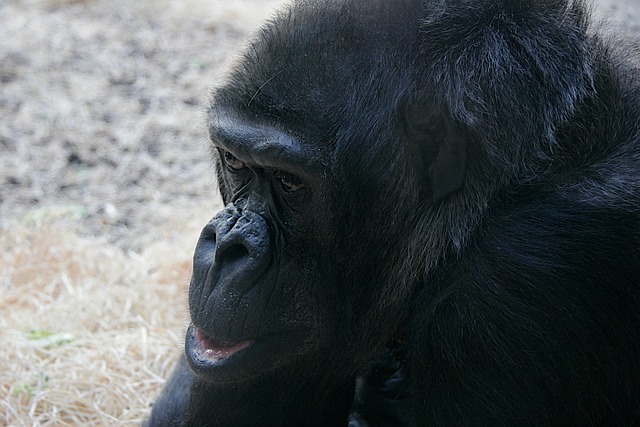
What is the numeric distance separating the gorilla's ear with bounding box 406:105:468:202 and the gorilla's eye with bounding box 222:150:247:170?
69 centimetres

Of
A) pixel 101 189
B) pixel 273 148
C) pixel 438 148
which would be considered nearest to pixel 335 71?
pixel 273 148

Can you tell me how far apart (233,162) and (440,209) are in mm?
855

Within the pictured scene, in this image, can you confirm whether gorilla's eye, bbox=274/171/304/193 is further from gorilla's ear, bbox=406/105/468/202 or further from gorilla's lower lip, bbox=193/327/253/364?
gorilla's lower lip, bbox=193/327/253/364

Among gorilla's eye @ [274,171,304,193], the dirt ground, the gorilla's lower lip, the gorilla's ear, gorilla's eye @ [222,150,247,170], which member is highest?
the gorilla's ear

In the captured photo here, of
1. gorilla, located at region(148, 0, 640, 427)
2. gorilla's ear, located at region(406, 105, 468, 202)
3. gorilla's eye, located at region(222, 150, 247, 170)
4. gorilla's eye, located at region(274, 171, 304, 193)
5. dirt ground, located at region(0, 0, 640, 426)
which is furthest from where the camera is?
dirt ground, located at region(0, 0, 640, 426)

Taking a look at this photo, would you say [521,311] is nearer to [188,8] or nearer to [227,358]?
[227,358]

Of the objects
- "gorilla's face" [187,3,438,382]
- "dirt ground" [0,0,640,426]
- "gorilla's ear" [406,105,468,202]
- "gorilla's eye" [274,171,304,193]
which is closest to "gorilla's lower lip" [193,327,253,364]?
"gorilla's face" [187,3,438,382]

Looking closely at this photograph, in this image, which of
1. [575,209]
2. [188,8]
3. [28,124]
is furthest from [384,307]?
[188,8]

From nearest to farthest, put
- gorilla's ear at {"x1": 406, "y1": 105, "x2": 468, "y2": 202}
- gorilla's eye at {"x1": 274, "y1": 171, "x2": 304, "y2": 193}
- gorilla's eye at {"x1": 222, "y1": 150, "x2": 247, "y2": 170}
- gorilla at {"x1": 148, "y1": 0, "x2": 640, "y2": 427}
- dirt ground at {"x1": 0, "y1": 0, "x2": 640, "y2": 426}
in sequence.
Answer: gorilla at {"x1": 148, "y1": 0, "x2": 640, "y2": 427} < gorilla's ear at {"x1": 406, "y1": 105, "x2": 468, "y2": 202} < gorilla's eye at {"x1": 274, "y1": 171, "x2": 304, "y2": 193} < gorilla's eye at {"x1": 222, "y1": 150, "x2": 247, "y2": 170} < dirt ground at {"x1": 0, "y1": 0, "x2": 640, "y2": 426}

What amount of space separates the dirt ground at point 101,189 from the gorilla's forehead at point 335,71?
0.69m

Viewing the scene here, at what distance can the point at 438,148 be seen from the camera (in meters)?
3.46

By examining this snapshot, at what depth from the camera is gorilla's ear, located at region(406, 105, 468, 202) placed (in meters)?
3.42

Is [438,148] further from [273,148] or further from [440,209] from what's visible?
[273,148]

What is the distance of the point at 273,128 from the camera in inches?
137
